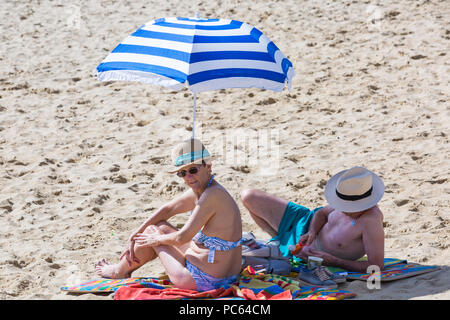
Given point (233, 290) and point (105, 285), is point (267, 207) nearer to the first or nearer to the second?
point (233, 290)

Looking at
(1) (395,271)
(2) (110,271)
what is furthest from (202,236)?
(1) (395,271)

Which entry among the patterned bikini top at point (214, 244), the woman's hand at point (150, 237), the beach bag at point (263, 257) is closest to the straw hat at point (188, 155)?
the patterned bikini top at point (214, 244)

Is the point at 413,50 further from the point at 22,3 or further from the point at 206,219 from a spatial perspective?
the point at 22,3

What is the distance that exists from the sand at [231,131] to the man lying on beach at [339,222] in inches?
11.0

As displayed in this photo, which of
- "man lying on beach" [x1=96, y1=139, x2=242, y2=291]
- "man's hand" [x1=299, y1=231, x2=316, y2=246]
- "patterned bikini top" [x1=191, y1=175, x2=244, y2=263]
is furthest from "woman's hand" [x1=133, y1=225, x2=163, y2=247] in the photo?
"man's hand" [x1=299, y1=231, x2=316, y2=246]

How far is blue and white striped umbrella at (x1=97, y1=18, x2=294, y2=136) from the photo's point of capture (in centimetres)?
397

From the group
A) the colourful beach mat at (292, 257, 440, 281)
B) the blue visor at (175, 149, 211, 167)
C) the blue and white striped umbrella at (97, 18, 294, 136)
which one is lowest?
the colourful beach mat at (292, 257, 440, 281)

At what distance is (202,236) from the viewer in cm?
389

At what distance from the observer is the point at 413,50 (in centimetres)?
831

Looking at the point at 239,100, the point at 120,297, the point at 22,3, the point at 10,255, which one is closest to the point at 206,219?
the point at 120,297

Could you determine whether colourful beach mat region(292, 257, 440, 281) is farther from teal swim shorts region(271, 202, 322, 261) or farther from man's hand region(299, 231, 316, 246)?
teal swim shorts region(271, 202, 322, 261)

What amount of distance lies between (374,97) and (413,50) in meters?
1.37

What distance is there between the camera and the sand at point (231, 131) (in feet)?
15.8
